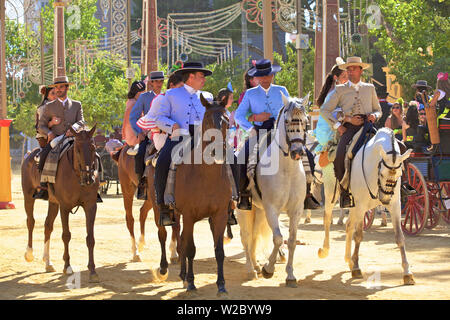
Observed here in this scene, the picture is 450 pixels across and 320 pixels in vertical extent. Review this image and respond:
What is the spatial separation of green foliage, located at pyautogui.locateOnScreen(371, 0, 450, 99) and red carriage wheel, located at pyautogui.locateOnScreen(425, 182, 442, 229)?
9732 millimetres

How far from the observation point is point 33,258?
504 inches

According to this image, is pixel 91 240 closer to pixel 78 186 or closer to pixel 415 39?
pixel 78 186

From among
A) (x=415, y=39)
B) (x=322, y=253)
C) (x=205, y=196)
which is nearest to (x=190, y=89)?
(x=205, y=196)

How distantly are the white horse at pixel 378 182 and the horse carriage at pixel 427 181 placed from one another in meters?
4.60

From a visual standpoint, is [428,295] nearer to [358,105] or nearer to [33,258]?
[358,105]

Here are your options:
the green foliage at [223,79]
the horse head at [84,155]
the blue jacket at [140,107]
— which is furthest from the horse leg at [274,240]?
the green foliage at [223,79]

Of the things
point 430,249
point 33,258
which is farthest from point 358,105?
point 33,258

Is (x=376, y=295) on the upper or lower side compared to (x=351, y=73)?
lower

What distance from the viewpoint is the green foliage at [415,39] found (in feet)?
85.0

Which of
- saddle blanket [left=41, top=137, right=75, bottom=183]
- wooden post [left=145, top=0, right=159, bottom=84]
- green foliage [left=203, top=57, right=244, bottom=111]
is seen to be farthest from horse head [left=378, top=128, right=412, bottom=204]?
green foliage [left=203, top=57, right=244, bottom=111]

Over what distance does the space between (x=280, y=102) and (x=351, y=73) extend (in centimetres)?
144

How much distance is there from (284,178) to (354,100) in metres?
2.29

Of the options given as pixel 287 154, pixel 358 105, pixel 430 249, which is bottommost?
pixel 430 249

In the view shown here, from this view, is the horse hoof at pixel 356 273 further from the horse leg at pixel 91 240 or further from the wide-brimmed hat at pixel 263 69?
the horse leg at pixel 91 240
